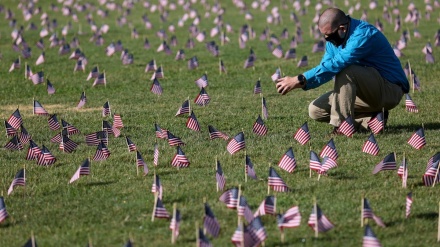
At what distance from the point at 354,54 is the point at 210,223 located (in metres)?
3.94

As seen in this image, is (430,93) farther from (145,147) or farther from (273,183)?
(273,183)

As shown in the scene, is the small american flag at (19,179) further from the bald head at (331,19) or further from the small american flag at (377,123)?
the small american flag at (377,123)

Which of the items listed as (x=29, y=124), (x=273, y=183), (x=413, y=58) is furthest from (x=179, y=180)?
(x=413, y=58)

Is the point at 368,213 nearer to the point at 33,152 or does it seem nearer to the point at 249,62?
the point at 33,152

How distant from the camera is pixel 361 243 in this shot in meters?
6.99

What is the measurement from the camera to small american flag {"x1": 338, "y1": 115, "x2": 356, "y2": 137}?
415 inches

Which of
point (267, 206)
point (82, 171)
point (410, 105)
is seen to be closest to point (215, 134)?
point (82, 171)

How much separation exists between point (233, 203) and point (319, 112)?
3514 millimetres

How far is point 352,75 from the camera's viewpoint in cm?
1050

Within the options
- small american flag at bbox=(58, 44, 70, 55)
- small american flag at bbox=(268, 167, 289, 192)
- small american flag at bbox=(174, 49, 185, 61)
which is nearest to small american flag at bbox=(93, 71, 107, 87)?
small american flag at bbox=(174, 49, 185, 61)

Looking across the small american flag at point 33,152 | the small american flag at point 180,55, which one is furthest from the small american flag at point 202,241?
the small american flag at point 180,55

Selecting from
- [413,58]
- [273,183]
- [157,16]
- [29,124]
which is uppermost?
[157,16]

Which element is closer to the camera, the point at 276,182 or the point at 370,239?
the point at 370,239

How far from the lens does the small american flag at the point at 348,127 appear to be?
34.6ft
